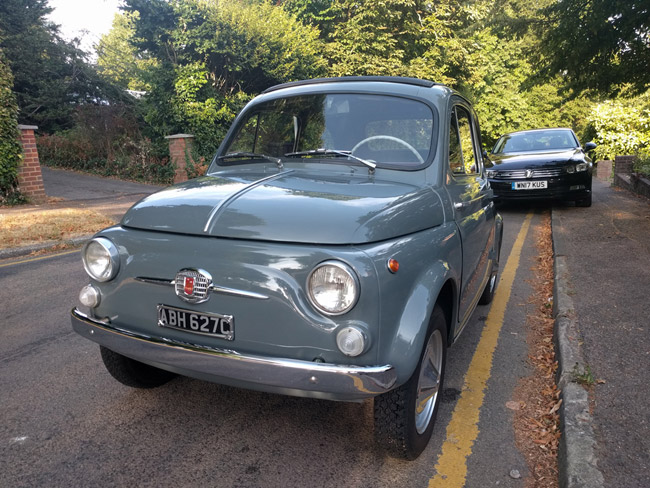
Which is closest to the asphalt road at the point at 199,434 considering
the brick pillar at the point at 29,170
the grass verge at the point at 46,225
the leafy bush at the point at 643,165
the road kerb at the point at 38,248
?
the road kerb at the point at 38,248

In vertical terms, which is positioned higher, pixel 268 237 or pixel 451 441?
pixel 268 237

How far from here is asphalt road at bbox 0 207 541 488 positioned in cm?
252

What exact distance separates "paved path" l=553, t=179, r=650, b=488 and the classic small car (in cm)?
91

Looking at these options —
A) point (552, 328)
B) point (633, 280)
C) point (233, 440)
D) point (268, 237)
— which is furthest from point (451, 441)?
point (633, 280)

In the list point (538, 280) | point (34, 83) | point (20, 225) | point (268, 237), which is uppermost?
point (34, 83)

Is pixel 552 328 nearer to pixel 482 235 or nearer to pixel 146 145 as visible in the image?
pixel 482 235

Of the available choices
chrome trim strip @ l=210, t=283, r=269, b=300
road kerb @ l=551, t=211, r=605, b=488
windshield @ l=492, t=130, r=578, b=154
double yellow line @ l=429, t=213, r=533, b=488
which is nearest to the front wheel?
windshield @ l=492, t=130, r=578, b=154

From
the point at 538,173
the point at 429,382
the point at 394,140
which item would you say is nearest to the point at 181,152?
the point at 538,173

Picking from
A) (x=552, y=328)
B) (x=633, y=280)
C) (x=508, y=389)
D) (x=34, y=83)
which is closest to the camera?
(x=508, y=389)

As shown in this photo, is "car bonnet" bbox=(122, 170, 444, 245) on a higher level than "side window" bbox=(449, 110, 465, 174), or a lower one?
lower

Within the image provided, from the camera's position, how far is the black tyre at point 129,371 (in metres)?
3.08

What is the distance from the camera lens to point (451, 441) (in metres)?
2.88

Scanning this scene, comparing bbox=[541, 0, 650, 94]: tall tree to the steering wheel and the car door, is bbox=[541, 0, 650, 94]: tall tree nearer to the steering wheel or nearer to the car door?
the car door

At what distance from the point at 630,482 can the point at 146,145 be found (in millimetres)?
17242
